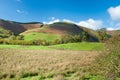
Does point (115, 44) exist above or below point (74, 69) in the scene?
above

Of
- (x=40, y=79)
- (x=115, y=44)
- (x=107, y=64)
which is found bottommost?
(x=40, y=79)

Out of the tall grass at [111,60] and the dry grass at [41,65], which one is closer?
the tall grass at [111,60]

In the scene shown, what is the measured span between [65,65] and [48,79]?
7.34 metres

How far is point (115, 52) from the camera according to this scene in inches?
627

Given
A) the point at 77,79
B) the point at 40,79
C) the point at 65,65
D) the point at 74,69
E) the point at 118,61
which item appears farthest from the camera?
the point at 65,65

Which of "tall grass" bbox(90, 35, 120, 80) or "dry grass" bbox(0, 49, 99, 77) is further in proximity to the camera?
"dry grass" bbox(0, 49, 99, 77)

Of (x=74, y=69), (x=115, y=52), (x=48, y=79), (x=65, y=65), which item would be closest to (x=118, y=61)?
(x=115, y=52)

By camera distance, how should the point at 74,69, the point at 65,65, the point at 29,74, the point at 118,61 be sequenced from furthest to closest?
1. the point at 65,65
2. the point at 74,69
3. the point at 29,74
4. the point at 118,61

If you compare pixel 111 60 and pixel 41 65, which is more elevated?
pixel 111 60

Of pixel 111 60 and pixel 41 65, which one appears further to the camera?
pixel 41 65

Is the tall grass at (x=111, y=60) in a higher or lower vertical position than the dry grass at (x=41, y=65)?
higher

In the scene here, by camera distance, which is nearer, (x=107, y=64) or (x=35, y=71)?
(x=107, y=64)

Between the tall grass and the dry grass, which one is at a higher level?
the tall grass

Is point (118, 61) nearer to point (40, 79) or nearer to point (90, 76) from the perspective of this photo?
point (90, 76)
